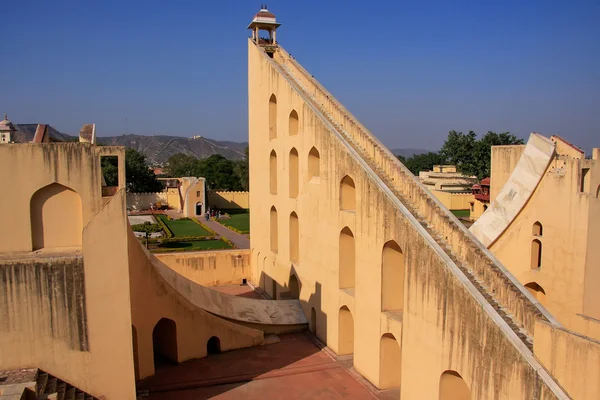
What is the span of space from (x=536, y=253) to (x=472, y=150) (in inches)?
1172

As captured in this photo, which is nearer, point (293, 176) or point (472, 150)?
point (293, 176)

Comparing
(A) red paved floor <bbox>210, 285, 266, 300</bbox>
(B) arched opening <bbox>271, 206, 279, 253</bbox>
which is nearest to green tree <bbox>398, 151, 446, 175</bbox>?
(A) red paved floor <bbox>210, 285, 266, 300</bbox>

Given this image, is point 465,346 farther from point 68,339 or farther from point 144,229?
point 144,229

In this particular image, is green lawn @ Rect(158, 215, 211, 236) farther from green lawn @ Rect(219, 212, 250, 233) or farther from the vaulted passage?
the vaulted passage

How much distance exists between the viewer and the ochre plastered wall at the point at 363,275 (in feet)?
24.7

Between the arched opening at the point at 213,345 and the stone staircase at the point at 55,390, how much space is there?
15.0 feet

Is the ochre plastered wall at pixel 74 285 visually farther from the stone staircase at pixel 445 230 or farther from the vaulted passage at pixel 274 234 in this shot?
the vaulted passage at pixel 274 234

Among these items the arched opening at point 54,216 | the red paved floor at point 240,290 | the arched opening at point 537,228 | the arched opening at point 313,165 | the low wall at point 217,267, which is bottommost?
the red paved floor at point 240,290

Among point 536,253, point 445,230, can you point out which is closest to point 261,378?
point 445,230

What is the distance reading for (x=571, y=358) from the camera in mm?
6367

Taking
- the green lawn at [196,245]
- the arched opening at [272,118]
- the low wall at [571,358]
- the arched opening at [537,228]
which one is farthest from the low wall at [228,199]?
the low wall at [571,358]

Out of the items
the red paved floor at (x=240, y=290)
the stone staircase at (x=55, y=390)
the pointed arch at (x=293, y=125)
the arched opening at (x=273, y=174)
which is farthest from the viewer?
the red paved floor at (x=240, y=290)

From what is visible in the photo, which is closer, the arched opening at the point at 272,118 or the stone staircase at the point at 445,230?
the stone staircase at the point at 445,230

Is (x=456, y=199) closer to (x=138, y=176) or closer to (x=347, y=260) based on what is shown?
(x=138, y=176)
